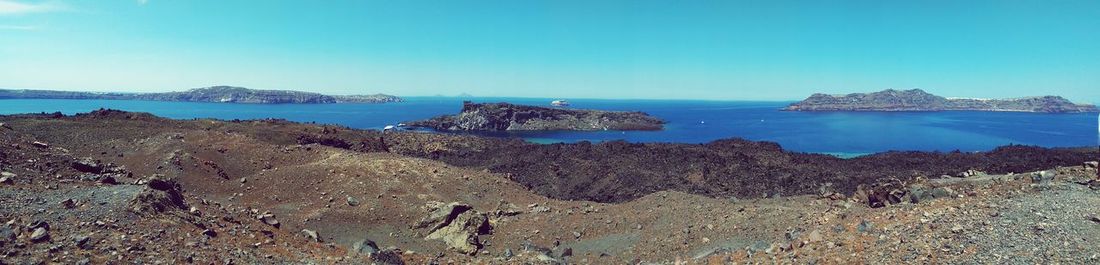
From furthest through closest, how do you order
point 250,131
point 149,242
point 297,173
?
point 250,131
point 297,173
point 149,242

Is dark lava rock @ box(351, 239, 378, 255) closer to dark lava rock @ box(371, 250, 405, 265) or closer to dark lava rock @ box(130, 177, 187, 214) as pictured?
dark lava rock @ box(371, 250, 405, 265)

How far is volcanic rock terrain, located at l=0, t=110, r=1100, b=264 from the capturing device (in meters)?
9.78

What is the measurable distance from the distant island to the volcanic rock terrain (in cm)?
6250

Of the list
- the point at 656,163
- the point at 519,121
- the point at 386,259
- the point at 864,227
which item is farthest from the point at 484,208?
the point at 519,121

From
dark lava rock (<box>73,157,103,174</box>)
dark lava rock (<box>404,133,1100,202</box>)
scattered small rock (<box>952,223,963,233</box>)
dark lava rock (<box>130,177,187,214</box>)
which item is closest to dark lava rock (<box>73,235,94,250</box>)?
dark lava rock (<box>130,177,187,214</box>)

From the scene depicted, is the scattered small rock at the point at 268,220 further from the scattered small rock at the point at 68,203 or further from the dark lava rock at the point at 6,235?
the dark lava rock at the point at 6,235

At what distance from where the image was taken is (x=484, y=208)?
66.9 ft

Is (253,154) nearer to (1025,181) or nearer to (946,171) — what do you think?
(1025,181)

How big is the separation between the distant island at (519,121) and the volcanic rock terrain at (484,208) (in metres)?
62.5

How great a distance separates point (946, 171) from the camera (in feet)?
103

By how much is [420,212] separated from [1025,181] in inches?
693

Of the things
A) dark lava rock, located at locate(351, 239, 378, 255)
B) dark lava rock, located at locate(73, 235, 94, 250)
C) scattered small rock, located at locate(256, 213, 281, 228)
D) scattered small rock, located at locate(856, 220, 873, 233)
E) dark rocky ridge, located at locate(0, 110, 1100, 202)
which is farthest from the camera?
dark rocky ridge, located at locate(0, 110, 1100, 202)

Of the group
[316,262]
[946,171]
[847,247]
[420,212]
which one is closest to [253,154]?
[420,212]

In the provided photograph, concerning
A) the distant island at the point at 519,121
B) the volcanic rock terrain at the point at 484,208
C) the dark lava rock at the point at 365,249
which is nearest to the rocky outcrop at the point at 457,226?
the volcanic rock terrain at the point at 484,208
